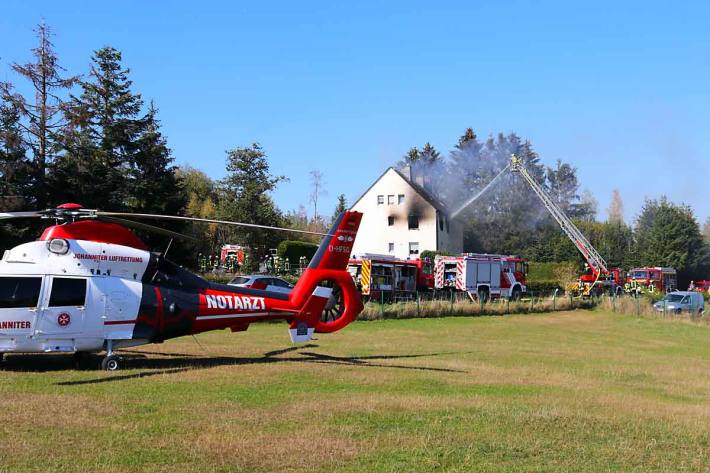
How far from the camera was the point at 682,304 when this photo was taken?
3812cm

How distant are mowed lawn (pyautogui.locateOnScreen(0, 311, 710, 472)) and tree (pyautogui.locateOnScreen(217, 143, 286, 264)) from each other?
35470 mm

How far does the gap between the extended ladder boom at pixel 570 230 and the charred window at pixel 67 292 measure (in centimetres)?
4470

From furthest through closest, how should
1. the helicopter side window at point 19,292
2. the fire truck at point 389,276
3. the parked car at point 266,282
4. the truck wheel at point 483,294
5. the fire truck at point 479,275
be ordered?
the truck wheel at point 483,294 < the fire truck at point 479,275 < the fire truck at point 389,276 < the parked car at point 266,282 < the helicopter side window at point 19,292

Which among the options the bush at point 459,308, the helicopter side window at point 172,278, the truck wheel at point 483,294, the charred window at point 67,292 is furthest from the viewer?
the truck wheel at point 483,294

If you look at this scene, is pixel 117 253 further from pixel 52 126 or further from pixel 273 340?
pixel 52 126

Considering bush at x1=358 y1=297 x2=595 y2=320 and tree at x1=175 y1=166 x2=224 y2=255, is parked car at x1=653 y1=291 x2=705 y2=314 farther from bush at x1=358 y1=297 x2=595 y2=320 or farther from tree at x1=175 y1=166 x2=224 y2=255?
tree at x1=175 y1=166 x2=224 y2=255

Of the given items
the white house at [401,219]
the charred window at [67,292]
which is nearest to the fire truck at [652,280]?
the white house at [401,219]

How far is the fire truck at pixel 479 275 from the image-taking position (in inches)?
1626

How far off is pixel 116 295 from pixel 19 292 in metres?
1.73

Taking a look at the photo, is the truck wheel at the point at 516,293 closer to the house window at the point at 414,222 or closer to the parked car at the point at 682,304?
the parked car at the point at 682,304

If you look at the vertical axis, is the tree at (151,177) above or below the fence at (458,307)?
above

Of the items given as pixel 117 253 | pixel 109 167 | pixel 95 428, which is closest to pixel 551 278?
pixel 109 167

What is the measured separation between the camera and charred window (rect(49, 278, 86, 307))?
1288cm

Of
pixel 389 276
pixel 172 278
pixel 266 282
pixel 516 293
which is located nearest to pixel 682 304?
pixel 516 293
